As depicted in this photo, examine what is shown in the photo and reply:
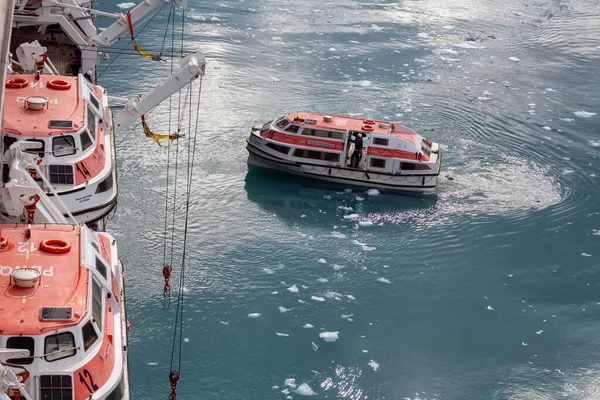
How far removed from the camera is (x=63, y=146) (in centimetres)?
1905

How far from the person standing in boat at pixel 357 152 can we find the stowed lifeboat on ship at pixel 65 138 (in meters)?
12.3

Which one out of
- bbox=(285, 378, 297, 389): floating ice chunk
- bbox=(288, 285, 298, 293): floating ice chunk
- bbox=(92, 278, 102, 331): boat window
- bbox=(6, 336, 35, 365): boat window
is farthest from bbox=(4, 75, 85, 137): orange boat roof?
bbox=(288, 285, 298, 293): floating ice chunk

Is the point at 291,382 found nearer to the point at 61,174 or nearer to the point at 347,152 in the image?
the point at 61,174

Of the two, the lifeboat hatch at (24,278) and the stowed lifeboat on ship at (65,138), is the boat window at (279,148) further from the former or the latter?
the lifeboat hatch at (24,278)

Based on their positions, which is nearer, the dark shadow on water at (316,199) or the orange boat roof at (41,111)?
the orange boat roof at (41,111)

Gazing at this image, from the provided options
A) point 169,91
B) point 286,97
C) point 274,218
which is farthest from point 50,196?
point 286,97

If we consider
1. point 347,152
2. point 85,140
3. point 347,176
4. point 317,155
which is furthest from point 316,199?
point 85,140

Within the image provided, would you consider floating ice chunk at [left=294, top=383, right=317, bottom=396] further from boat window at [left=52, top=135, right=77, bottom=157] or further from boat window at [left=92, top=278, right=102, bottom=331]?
boat window at [left=52, top=135, right=77, bottom=157]

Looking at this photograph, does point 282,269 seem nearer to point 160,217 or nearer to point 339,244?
point 339,244

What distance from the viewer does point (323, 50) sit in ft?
141

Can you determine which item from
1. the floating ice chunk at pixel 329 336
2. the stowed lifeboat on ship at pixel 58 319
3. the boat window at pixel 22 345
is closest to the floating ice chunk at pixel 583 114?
the floating ice chunk at pixel 329 336

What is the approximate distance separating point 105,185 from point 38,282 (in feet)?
21.9

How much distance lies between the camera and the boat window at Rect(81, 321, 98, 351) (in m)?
13.0

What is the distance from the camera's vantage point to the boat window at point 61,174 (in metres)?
19.0
